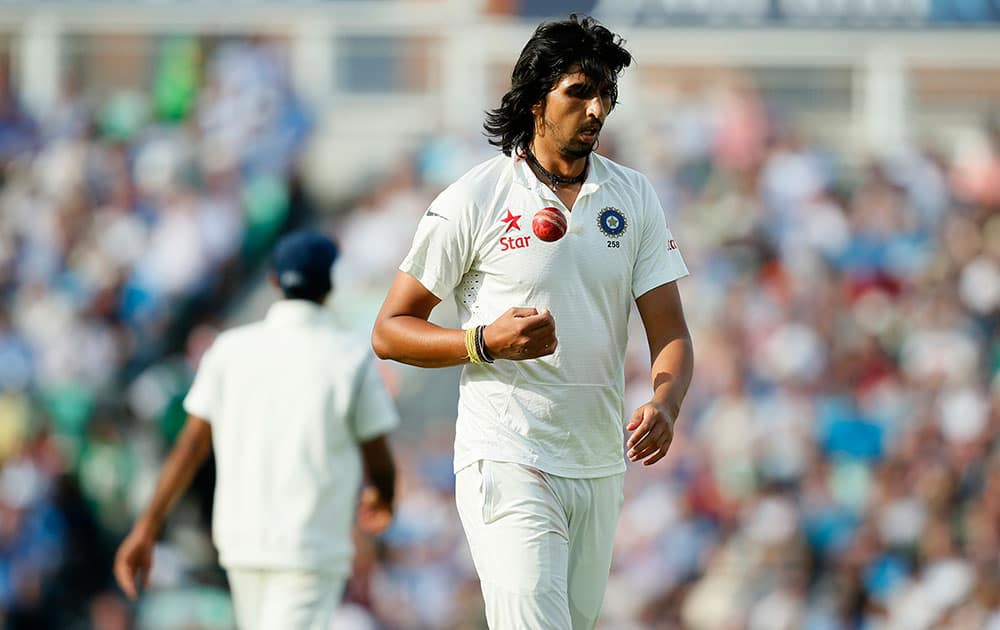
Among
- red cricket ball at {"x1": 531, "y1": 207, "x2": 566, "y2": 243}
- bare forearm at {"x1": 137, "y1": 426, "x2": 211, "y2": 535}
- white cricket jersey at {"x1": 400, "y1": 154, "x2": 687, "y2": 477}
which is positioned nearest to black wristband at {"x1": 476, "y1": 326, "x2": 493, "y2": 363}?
white cricket jersey at {"x1": 400, "y1": 154, "x2": 687, "y2": 477}

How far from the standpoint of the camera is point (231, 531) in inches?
263

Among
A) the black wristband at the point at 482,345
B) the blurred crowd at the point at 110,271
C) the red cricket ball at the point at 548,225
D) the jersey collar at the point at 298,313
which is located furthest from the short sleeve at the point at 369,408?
the blurred crowd at the point at 110,271

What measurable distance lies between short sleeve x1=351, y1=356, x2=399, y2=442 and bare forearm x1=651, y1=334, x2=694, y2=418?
6.02 ft

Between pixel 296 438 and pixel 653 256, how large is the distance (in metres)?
2.14

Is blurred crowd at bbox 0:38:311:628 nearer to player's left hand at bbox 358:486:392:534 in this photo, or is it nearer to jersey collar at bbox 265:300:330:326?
player's left hand at bbox 358:486:392:534

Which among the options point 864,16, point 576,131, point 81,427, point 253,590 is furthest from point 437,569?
point 576,131

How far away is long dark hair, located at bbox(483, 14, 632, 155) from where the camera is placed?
483 cm

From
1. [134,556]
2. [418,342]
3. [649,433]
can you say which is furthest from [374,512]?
[649,433]

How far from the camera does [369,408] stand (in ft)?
21.8

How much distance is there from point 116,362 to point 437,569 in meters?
3.64

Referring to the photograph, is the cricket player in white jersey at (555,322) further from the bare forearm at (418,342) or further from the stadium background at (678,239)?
the stadium background at (678,239)

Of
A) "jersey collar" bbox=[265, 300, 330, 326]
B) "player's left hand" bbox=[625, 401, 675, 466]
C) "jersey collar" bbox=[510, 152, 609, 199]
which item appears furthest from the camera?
"jersey collar" bbox=[265, 300, 330, 326]

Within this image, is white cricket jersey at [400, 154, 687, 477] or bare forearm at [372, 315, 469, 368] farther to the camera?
white cricket jersey at [400, 154, 687, 477]

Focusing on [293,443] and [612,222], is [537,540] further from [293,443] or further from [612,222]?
[293,443]
